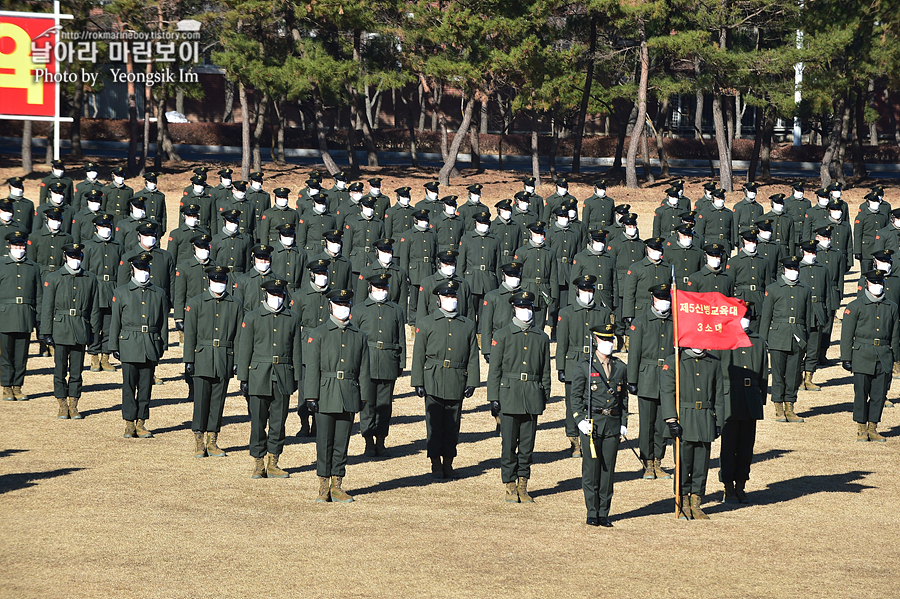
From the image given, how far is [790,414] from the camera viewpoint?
50.5 ft

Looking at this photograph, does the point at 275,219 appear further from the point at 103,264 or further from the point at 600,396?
the point at 600,396

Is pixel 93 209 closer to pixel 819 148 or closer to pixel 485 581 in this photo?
pixel 485 581

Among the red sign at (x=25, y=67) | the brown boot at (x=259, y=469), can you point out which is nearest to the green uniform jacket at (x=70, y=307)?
the brown boot at (x=259, y=469)

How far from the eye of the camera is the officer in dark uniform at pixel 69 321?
46.2ft

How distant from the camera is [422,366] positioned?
12.3m

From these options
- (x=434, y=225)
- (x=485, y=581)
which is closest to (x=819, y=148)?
(x=434, y=225)

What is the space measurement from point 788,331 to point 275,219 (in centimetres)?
973

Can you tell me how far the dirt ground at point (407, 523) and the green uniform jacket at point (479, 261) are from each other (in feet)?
12.6

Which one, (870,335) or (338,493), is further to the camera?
(870,335)

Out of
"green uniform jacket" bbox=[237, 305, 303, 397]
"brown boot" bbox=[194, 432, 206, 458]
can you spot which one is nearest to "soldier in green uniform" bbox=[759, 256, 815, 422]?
"green uniform jacket" bbox=[237, 305, 303, 397]

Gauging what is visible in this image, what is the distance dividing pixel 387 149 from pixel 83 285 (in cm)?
4219

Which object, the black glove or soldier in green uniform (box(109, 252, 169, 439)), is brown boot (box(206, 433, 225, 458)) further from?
the black glove

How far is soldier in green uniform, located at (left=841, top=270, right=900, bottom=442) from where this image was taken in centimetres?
1416

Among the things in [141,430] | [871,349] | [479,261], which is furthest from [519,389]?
[479,261]
